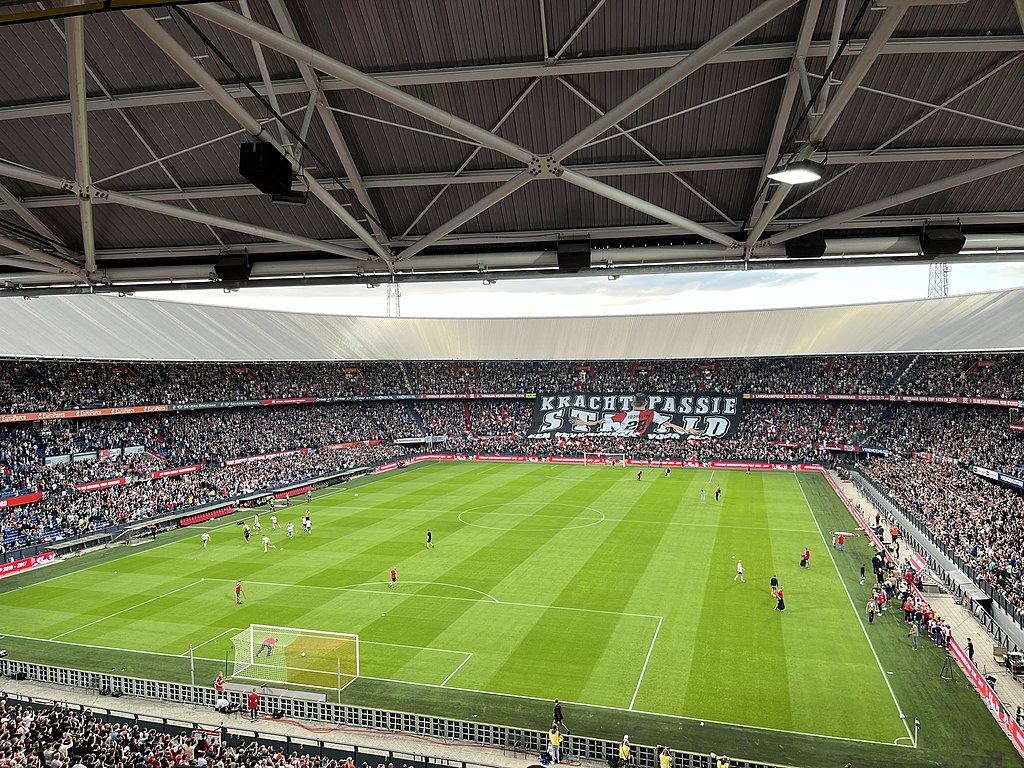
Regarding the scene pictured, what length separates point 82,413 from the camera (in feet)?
159

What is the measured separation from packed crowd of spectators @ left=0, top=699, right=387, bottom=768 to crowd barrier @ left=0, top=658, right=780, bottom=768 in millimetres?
2618

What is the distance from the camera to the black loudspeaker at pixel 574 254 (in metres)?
13.7

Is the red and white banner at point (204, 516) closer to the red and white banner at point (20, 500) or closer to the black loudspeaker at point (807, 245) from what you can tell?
the red and white banner at point (20, 500)

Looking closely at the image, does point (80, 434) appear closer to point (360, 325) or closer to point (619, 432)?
point (360, 325)

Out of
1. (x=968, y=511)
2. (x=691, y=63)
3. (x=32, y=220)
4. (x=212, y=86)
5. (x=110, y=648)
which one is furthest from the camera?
(x=968, y=511)

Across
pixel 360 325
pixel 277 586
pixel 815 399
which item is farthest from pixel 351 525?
pixel 815 399

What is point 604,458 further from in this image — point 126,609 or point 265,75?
point 265,75

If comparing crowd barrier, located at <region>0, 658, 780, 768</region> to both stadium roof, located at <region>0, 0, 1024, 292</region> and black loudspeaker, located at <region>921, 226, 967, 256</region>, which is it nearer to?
black loudspeaker, located at <region>921, 226, 967, 256</region>

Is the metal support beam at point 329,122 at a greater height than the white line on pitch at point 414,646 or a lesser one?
greater

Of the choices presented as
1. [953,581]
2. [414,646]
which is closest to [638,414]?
[953,581]

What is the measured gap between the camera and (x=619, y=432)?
73.6 m

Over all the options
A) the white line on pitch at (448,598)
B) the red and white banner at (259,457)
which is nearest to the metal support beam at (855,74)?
the white line on pitch at (448,598)

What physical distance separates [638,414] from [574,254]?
62.1 metres

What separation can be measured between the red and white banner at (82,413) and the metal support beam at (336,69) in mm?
44631
